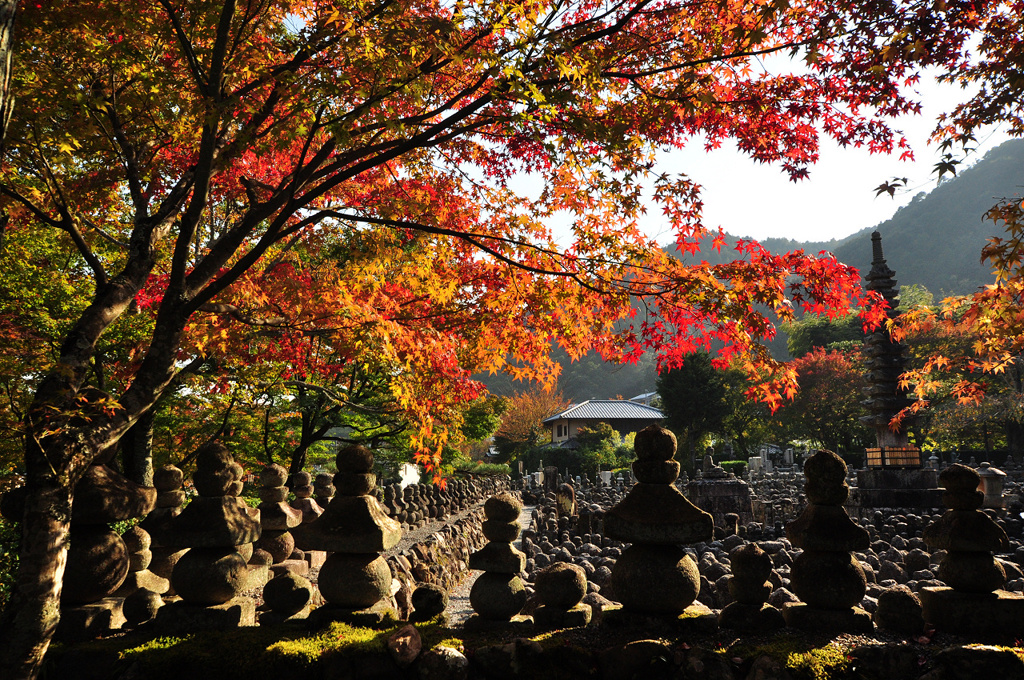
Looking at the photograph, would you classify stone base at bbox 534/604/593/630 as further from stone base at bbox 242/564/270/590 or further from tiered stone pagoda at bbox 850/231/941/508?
tiered stone pagoda at bbox 850/231/941/508

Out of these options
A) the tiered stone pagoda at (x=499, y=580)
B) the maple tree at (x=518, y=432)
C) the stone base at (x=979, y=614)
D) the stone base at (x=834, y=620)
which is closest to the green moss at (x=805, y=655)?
the stone base at (x=834, y=620)

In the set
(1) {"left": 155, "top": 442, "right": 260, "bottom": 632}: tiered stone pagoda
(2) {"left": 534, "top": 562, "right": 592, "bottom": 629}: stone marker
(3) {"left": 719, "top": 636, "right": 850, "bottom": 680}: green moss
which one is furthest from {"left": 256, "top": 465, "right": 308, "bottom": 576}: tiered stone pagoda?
(3) {"left": 719, "top": 636, "right": 850, "bottom": 680}: green moss

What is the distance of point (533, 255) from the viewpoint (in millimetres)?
5430

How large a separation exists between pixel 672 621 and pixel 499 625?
1.23 metres

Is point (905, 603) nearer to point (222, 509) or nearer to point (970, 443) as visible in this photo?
point (222, 509)

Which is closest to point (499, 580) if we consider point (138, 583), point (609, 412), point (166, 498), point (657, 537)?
point (657, 537)

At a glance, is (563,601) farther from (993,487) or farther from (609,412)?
(609,412)

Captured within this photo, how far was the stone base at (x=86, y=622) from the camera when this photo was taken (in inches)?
164

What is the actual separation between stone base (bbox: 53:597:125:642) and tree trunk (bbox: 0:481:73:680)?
608mm

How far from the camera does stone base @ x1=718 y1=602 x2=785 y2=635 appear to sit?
153 inches

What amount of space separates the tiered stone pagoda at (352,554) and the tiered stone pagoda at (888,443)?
1453 cm

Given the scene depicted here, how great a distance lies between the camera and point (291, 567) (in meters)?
6.63

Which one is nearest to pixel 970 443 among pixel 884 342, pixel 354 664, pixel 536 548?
pixel 884 342

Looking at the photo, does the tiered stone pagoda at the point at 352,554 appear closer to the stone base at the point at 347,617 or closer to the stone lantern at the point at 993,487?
the stone base at the point at 347,617
